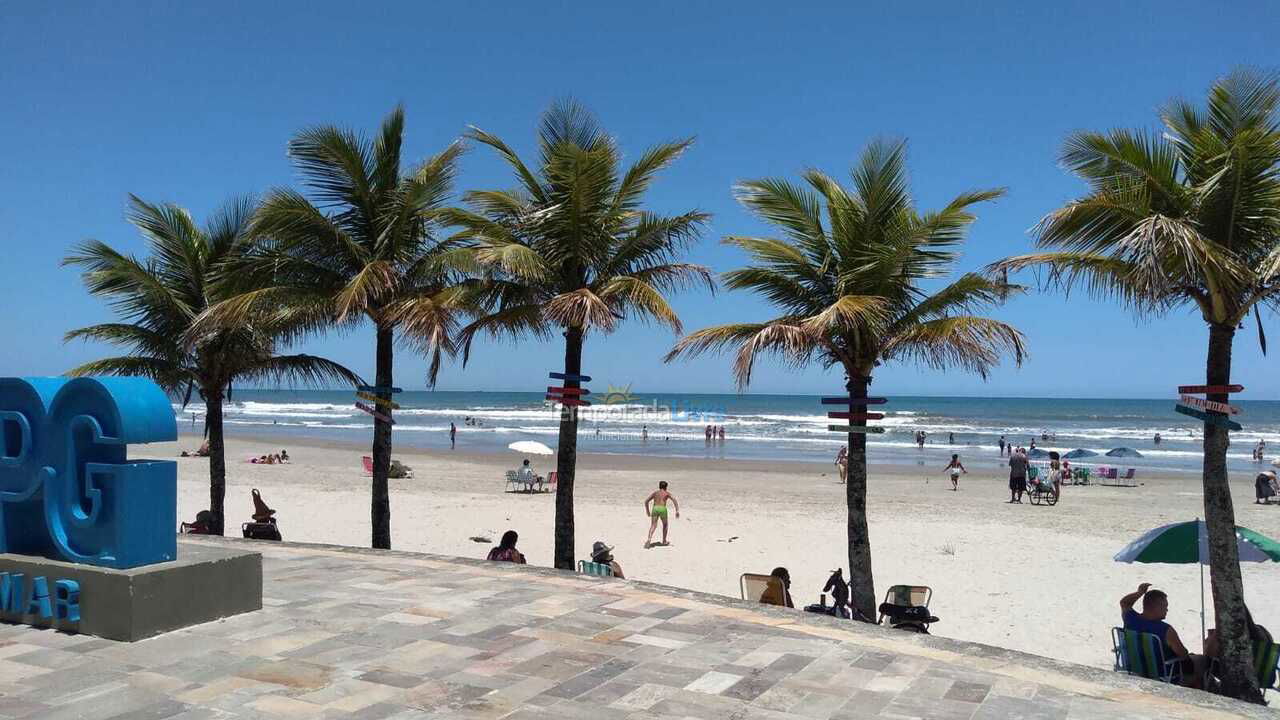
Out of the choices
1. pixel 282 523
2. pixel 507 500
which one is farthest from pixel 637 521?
pixel 282 523

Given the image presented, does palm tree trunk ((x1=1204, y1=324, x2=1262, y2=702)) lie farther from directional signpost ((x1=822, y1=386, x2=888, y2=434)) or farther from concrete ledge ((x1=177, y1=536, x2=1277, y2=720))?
directional signpost ((x1=822, y1=386, x2=888, y2=434))

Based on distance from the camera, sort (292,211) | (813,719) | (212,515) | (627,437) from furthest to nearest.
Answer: (627,437)
(212,515)
(292,211)
(813,719)

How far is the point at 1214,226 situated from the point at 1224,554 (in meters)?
2.68

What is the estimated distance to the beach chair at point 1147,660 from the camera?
7391 mm

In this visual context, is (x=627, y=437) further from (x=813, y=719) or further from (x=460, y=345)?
(x=813, y=719)

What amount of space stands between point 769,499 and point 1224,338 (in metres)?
18.4

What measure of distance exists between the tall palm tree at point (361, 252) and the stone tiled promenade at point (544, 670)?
4143mm

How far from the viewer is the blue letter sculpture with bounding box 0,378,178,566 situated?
20.4ft

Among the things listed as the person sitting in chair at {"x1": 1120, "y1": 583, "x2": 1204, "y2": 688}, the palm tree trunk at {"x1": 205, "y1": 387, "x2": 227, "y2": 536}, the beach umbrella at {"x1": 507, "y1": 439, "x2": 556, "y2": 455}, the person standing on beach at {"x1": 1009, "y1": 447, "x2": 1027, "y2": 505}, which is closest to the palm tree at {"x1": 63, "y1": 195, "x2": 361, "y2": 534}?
the palm tree trunk at {"x1": 205, "y1": 387, "x2": 227, "y2": 536}

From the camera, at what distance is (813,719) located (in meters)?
4.91

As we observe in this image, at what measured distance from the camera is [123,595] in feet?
20.3

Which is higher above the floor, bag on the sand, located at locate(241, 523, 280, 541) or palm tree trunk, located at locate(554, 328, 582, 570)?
palm tree trunk, located at locate(554, 328, 582, 570)

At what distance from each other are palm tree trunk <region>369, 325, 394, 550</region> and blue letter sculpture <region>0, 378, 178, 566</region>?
470 centimetres

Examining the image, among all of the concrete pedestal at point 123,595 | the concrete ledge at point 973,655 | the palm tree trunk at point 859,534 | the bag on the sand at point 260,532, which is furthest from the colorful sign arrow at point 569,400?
the bag on the sand at point 260,532
